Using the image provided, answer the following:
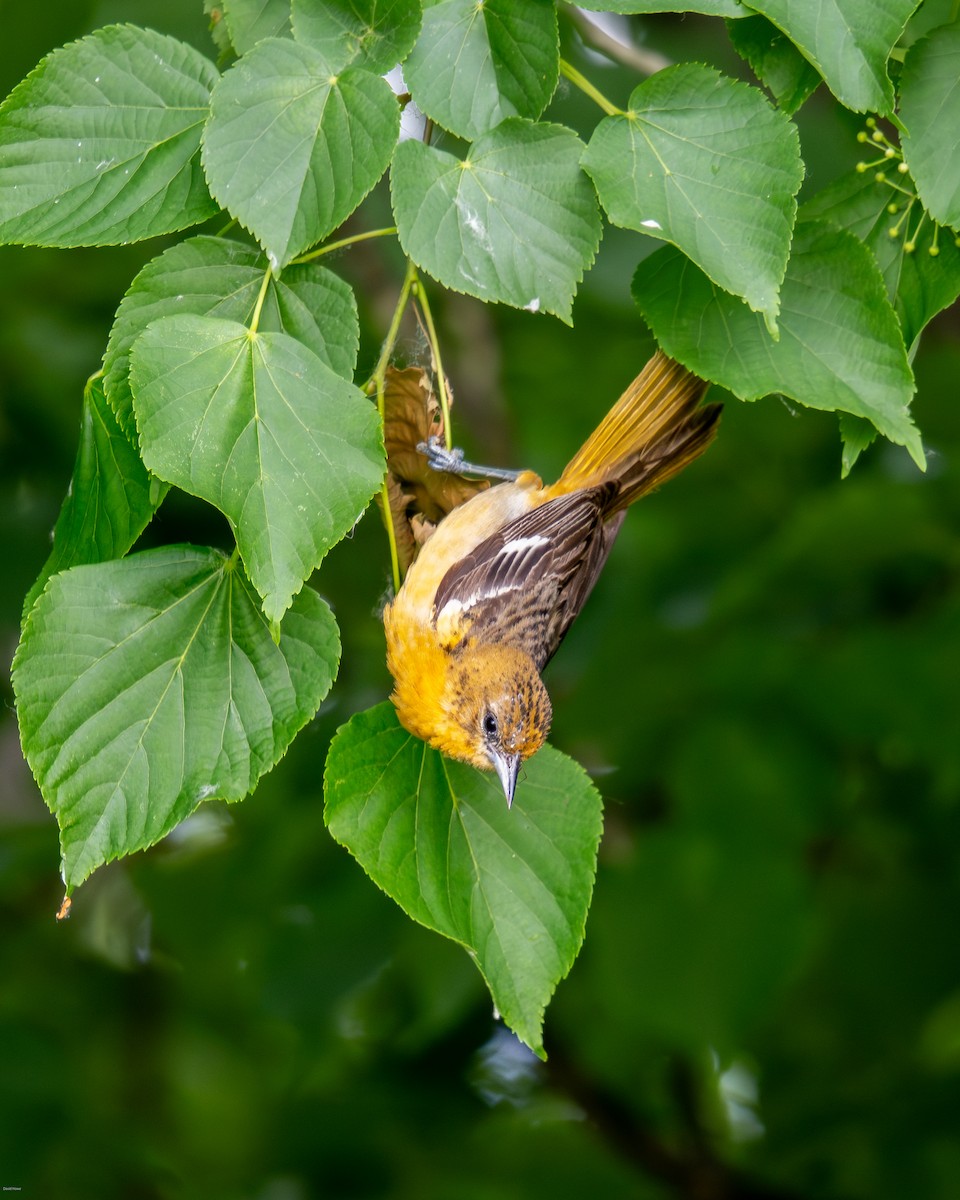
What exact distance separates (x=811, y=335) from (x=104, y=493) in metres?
1.34

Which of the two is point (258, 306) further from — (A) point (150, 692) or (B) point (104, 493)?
(A) point (150, 692)

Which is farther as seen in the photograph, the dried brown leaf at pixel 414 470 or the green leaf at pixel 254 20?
the dried brown leaf at pixel 414 470

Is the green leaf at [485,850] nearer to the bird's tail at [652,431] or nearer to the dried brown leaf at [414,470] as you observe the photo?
the dried brown leaf at [414,470]

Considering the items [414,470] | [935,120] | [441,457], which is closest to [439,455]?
[441,457]

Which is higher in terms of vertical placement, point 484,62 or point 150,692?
point 484,62

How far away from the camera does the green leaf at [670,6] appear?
85.4 inches

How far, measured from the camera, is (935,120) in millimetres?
2340

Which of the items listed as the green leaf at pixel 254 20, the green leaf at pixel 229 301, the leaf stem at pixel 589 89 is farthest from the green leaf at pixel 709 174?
the green leaf at pixel 254 20

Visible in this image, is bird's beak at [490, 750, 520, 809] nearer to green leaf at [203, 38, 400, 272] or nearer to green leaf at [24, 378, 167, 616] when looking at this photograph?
green leaf at [24, 378, 167, 616]

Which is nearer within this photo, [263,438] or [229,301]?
[263,438]

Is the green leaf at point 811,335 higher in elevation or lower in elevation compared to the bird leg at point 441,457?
higher

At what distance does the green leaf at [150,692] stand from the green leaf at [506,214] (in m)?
0.65

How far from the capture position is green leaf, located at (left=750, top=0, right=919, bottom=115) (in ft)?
7.11

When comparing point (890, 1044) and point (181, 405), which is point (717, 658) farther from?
point (181, 405)
